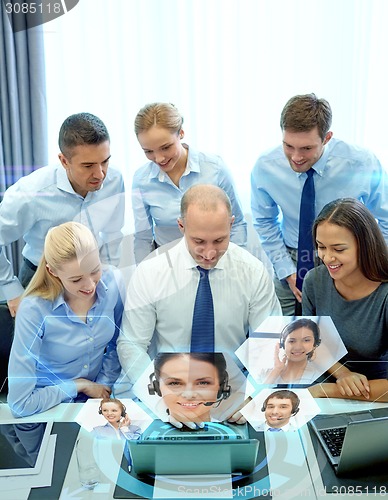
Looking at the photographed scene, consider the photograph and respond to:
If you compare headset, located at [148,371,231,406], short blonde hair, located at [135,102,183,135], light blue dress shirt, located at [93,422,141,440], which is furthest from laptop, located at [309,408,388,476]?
short blonde hair, located at [135,102,183,135]

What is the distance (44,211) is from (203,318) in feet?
2.07

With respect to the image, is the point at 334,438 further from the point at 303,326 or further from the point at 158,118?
the point at 158,118

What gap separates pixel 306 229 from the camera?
1.95 metres

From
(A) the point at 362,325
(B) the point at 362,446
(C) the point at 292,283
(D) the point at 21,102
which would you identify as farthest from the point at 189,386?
(D) the point at 21,102

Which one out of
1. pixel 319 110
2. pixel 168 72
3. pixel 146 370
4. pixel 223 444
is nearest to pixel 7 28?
pixel 168 72

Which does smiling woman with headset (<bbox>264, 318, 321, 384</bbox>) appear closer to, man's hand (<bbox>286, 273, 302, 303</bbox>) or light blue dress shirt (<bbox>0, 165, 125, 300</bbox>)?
man's hand (<bbox>286, 273, 302, 303</bbox>)

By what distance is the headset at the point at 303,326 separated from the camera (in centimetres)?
146

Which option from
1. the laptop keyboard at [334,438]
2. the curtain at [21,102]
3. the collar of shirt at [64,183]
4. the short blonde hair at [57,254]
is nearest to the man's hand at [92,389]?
the short blonde hair at [57,254]

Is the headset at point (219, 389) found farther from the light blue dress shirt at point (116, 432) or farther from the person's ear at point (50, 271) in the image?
the person's ear at point (50, 271)

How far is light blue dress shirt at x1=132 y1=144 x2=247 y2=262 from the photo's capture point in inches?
74.5

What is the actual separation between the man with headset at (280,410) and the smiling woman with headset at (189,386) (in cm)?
9

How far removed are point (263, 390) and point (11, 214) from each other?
3.09ft

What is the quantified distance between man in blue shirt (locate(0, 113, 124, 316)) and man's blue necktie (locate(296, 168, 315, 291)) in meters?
0.59

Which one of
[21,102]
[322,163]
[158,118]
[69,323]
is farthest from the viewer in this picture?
[21,102]
